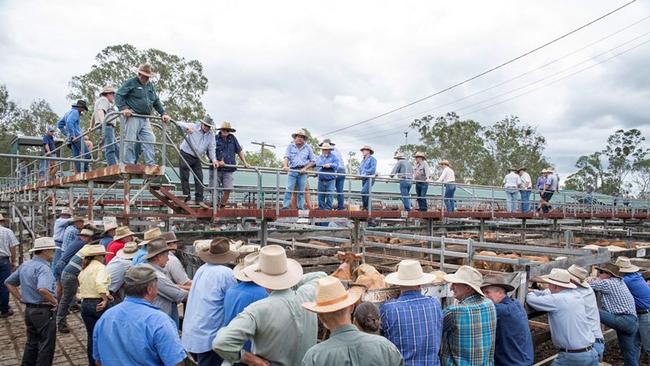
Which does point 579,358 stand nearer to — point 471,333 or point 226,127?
point 471,333

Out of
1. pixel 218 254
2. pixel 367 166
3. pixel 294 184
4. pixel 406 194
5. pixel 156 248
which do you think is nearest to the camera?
pixel 218 254

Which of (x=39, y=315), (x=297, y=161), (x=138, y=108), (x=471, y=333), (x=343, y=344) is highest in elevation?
(x=138, y=108)

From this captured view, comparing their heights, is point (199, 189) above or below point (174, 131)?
below

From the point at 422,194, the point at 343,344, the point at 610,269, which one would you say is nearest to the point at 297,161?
the point at 422,194

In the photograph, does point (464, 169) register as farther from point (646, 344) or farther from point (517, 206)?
point (646, 344)

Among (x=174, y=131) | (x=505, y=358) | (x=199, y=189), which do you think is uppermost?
(x=174, y=131)

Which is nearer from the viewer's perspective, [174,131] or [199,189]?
[199,189]

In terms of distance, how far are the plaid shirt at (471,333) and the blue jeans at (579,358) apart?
1.56m

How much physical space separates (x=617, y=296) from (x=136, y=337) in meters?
5.91

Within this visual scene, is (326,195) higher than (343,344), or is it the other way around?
(326,195)

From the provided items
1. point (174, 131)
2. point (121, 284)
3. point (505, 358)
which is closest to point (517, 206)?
point (505, 358)

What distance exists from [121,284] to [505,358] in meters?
4.28

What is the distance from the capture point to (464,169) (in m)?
46.8

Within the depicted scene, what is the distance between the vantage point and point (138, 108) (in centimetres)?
745
